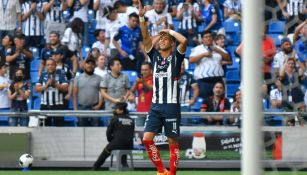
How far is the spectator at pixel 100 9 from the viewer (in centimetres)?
1891

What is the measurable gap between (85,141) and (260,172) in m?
12.7

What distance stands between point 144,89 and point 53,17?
12.0ft

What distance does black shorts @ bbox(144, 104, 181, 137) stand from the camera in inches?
461

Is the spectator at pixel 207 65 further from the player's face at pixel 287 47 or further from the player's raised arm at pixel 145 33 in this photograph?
the player's raised arm at pixel 145 33

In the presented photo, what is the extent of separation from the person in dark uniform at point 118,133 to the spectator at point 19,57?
330cm

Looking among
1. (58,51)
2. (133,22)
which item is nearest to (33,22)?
(58,51)

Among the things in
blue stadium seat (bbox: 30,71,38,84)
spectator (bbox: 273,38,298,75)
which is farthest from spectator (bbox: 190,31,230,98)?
spectator (bbox: 273,38,298,75)

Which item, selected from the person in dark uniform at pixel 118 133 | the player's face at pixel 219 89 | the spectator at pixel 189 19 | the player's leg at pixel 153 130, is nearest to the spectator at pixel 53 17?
the spectator at pixel 189 19

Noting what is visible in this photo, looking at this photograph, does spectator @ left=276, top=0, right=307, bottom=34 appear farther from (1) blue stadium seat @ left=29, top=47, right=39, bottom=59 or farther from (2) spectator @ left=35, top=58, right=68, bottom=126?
(1) blue stadium seat @ left=29, top=47, right=39, bottom=59

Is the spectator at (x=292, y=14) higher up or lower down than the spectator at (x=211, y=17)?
lower down

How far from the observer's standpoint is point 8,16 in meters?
19.3

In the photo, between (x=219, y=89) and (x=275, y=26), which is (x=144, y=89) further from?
(x=275, y=26)

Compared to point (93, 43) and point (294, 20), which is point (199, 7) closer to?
point (93, 43)

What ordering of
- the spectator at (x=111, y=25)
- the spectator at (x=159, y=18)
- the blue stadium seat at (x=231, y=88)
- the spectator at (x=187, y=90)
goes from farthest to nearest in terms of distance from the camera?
the spectator at (x=111, y=25) → the spectator at (x=159, y=18) → the blue stadium seat at (x=231, y=88) → the spectator at (x=187, y=90)
